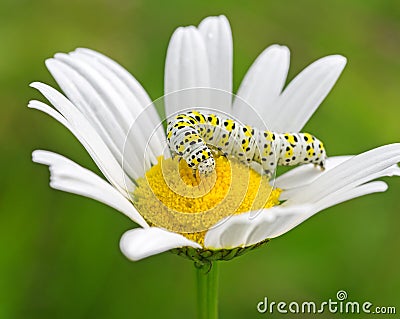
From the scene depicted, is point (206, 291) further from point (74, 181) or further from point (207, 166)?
point (74, 181)

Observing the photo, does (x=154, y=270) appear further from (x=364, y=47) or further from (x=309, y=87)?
(x=364, y=47)

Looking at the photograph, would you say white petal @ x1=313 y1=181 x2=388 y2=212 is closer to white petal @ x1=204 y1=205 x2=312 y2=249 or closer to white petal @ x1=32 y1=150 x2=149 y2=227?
white petal @ x1=204 y1=205 x2=312 y2=249

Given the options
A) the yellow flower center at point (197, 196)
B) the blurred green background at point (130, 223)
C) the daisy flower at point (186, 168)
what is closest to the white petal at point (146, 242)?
the daisy flower at point (186, 168)

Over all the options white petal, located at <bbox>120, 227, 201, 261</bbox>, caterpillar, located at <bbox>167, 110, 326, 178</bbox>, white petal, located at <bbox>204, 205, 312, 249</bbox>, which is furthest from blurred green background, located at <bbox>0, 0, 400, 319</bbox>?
white petal, located at <bbox>120, 227, 201, 261</bbox>

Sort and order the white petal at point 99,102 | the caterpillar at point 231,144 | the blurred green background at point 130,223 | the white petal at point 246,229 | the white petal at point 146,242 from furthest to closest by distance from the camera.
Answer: the blurred green background at point 130,223 → the white petal at point 99,102 → the caterpillar at point 231,144 → the white petal at point 246,229 → the white petal at point 146,242

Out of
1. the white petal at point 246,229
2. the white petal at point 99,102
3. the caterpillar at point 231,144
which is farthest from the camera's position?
the white petal at point 99,102

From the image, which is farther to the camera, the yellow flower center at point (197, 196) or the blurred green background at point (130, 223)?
the blurred green background at point (130, 223)

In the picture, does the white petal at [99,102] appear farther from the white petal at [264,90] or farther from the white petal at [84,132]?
the white petal at [264,90]
